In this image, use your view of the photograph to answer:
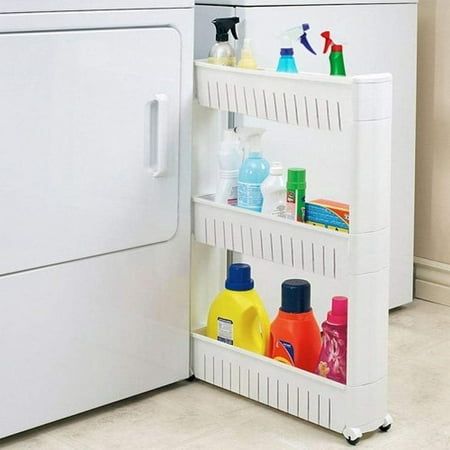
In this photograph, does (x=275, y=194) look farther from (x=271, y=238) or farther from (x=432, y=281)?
(x=432, y=281)

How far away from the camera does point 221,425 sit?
6.35 feet

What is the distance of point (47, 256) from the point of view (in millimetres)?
1830

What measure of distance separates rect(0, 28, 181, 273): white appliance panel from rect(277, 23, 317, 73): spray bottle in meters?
0.21

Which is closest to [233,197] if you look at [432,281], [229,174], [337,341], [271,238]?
[229,174]

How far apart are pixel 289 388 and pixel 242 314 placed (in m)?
0.18

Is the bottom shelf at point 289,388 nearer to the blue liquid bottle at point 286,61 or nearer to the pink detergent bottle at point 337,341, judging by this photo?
the pink detergent bottle at point 337,341

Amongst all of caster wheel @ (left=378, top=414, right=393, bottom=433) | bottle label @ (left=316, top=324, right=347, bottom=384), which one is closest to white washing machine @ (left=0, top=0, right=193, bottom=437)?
bottle label @ (left=316, top=324, right=347, bottom=384)

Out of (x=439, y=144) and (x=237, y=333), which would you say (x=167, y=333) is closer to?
(x=237, y=333)

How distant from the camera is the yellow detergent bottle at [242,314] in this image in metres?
2.03

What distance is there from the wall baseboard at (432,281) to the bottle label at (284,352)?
2.87 ft

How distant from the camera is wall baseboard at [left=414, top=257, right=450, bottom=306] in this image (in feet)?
8.89

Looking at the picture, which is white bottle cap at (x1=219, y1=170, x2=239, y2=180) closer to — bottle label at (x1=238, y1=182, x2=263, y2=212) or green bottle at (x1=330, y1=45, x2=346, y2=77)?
bottle label at (x1=238, y1=182, x2=263, y2=212)

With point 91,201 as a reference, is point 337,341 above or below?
below

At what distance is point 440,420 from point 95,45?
982 mm
